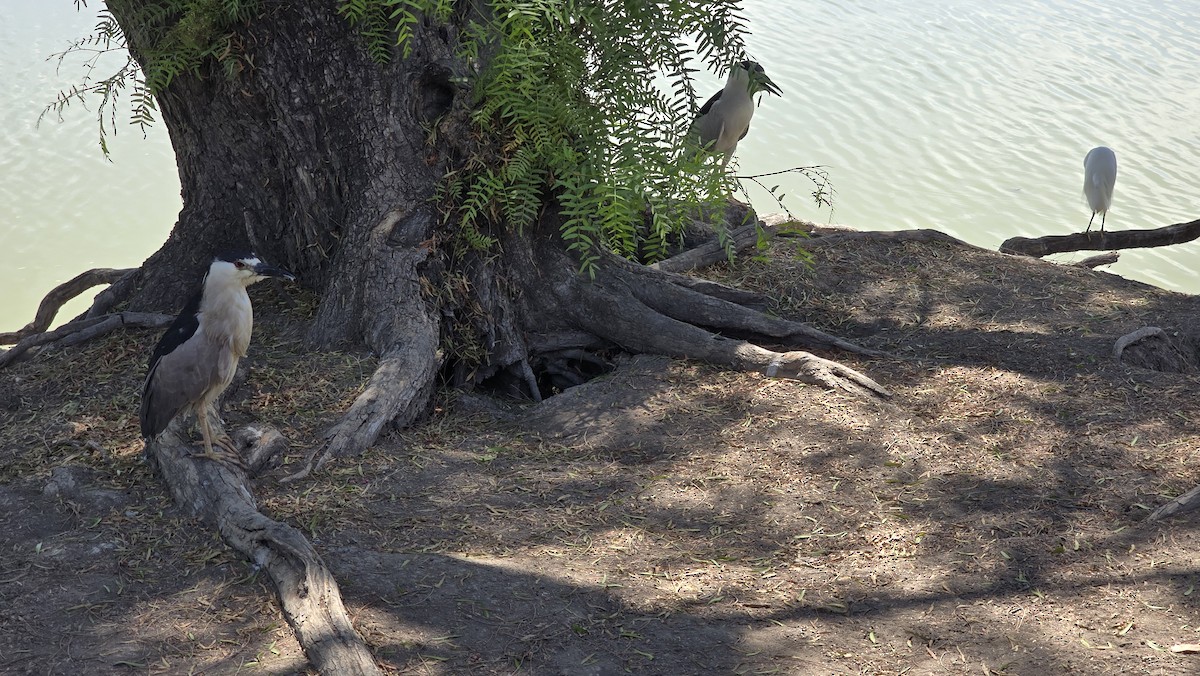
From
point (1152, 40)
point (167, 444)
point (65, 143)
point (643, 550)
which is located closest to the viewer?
point (643, 550)

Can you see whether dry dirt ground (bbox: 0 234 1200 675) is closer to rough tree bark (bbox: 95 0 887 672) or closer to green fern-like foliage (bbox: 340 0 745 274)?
rough tree bark (bbox: 95 0 887 672)

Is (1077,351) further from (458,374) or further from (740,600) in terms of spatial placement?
(458,374)

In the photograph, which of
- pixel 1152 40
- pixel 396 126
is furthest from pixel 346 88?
pixel 1152 40

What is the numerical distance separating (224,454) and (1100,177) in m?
8.44

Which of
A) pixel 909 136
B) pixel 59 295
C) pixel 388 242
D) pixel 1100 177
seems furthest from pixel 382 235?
pixel 909 136

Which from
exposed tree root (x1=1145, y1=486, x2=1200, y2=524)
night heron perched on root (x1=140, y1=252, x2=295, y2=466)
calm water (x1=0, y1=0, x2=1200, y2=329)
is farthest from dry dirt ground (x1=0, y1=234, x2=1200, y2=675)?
calm water (x1=0, y1=0, x2=1200, y2=329)

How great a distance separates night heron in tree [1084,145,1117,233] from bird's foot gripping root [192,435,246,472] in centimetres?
815

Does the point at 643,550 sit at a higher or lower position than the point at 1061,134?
lower

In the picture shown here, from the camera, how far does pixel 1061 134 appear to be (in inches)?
529

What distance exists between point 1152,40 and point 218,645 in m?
17.7

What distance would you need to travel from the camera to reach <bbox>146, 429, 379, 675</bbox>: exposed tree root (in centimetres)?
282

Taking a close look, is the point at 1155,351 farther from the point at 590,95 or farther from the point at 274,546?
the point at 274,546

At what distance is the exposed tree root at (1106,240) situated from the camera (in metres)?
7.35

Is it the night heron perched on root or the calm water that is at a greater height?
the calm water
